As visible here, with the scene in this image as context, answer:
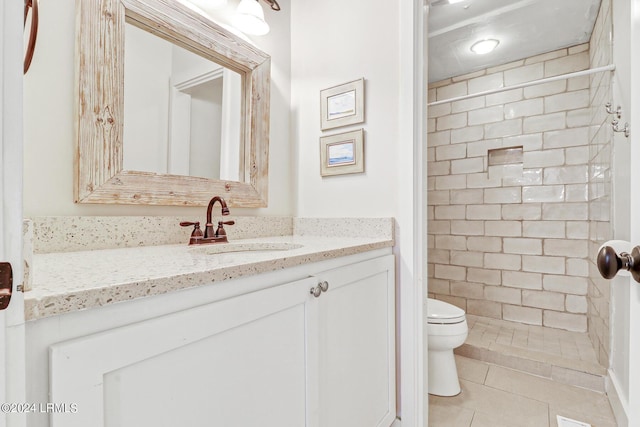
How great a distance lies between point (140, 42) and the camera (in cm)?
112

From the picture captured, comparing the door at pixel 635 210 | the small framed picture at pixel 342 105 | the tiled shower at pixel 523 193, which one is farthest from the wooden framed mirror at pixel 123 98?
the tiled shower at pixel 523 193

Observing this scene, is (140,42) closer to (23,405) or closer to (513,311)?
(23,405)

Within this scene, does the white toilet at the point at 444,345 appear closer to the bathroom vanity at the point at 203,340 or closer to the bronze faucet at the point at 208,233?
the bathroom vanity at the point at 203,340

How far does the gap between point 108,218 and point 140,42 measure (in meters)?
0.66

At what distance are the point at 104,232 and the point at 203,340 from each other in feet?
2.13

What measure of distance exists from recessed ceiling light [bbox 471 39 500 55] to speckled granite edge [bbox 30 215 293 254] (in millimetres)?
2401

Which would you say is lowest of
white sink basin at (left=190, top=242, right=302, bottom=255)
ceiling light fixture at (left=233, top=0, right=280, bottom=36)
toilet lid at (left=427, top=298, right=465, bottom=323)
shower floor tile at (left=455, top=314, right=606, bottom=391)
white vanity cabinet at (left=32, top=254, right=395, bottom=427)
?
shower floor tile at (left=455, top=314, right=606, bottom=391)

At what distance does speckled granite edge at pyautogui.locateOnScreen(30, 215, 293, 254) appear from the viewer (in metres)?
0.88

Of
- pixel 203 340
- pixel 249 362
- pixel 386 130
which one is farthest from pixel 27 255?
pixel 386 130

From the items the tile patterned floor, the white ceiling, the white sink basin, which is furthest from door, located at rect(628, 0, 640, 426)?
the white ceiling

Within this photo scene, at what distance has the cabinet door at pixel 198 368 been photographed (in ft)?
1.45

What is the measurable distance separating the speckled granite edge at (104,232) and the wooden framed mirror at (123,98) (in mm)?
69

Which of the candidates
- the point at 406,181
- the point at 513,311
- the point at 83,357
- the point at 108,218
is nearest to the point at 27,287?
the point at 83,357

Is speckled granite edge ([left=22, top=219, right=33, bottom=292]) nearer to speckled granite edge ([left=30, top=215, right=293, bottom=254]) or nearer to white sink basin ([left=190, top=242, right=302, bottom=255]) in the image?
speckled granite edge ([left=30, top=215, right=293, bottom=254])
